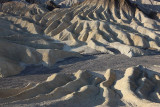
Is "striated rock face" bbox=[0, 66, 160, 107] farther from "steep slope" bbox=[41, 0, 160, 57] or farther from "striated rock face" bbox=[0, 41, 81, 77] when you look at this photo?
"steep slope" bbox=[41, 0, 160, 57]

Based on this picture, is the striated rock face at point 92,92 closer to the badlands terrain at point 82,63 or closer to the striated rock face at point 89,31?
the badlands terrain at point 82,63

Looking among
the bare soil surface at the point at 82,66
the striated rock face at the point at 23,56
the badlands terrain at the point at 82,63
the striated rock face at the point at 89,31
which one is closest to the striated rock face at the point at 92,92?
the badlands terrain at the point at 82,63

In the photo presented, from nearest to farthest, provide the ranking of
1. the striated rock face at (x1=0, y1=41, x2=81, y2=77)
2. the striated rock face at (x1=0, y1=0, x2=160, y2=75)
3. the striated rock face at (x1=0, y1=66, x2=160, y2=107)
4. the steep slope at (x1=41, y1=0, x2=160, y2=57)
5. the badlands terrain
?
the striated rock face at (x1=0, y1=66, x2=160, y2=107), the badlands terrain, the striated rock face at (x1=0, y1=41, x2=81, y2=77), the striated rock face at (x1=0, y1=0, x2=160, y2=75), the steep slope at (x1=41, y1=0, x2=160, y2=57)

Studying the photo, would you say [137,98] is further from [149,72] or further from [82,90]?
[149,72]

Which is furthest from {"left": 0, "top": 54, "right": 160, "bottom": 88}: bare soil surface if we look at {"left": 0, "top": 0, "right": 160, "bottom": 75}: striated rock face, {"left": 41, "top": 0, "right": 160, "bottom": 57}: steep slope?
{"left": 41, "top": 0, "right": 160, "bottom": 57}: steep slope

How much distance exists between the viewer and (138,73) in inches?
771

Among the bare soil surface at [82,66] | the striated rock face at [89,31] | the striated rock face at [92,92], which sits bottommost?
the bare soil surface at [82,66]

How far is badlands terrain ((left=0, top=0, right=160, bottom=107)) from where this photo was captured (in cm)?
1441

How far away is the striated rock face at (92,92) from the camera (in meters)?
13.3

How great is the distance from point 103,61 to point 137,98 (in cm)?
1359

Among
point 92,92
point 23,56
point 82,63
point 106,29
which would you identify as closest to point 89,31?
point 106,29

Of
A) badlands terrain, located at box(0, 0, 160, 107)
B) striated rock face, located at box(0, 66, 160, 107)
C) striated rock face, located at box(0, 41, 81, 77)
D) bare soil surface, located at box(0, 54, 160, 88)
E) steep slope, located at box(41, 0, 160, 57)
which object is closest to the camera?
striated rock face, located at box(0, 66, 160, 107)

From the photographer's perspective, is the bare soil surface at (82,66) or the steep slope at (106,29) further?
the steep slope at (106,29)

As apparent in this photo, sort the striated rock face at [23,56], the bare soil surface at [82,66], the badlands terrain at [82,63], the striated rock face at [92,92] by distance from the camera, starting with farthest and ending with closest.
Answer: the striated rock face at [23,56] < the bare soil surface at [82,66] < the badlands terrain at [82,63] < the striated rock face at [92,92]
